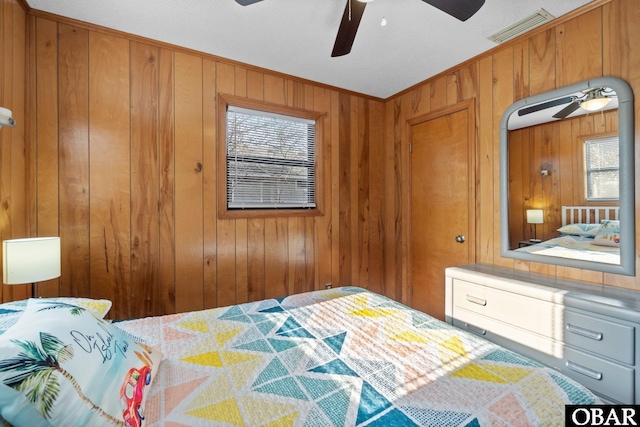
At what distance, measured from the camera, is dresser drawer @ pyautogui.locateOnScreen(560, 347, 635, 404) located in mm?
1412

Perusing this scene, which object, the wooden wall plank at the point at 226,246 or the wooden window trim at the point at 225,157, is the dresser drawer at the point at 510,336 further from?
the wooden wall plank at the point at 226,246

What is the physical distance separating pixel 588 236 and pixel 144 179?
3.07m

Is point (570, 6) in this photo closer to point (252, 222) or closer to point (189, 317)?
point (252, 222)

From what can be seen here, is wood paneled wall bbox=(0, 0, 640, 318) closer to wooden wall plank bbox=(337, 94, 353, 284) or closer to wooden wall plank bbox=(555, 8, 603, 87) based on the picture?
wooden wall plank bbox=(555, 8, 603, 87)

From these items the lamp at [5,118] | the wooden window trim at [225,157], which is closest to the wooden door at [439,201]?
the wooden window trim at [225,157]

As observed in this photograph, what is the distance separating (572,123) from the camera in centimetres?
196

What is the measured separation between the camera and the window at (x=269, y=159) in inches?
102

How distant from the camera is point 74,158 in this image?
202cm

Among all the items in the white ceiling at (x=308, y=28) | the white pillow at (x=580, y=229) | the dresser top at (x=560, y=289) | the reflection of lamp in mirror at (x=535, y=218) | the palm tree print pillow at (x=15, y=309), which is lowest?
the dresser top at (x=560, y=289)

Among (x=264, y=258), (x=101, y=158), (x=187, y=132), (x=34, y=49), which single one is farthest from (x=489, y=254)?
(x=34, y=49)

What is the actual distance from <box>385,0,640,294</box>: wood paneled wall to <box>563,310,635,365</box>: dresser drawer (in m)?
0.45

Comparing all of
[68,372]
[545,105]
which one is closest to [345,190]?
[545,105]

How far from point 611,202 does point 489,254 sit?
85cm

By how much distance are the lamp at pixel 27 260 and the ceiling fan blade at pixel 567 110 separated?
3186 mm
